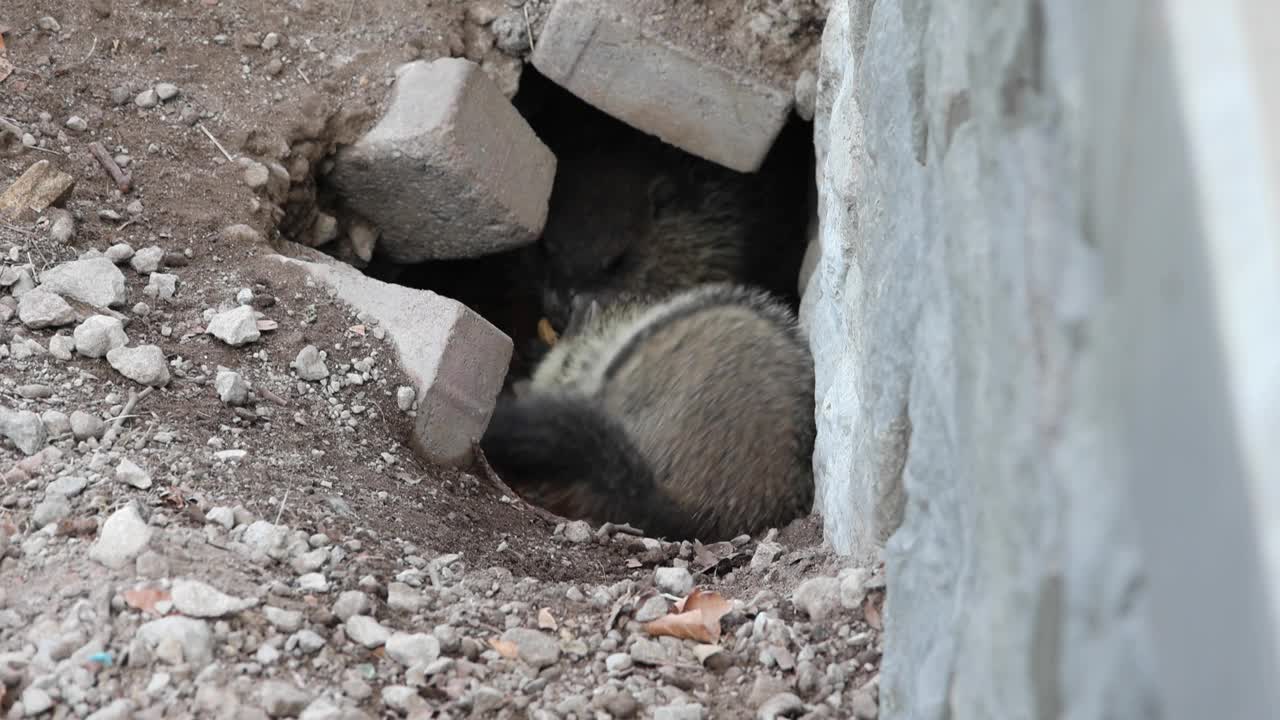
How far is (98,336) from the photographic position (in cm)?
239

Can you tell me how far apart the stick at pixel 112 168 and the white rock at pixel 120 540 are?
46.4 inches

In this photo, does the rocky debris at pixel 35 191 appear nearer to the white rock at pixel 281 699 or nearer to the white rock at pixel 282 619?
the white rock at pixel 282 619

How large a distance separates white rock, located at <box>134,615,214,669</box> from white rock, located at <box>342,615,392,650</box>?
8.2 inches

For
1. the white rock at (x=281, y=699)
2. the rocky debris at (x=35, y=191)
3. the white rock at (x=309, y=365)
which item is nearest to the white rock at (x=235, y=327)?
the white rock at (x=309, y=365)

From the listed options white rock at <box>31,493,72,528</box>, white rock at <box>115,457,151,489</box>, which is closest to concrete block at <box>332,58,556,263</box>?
white rock at <box>115,457,151,489</box>

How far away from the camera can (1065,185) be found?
92 centimetres

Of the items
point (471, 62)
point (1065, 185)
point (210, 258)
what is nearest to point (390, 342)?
point (210, 258)

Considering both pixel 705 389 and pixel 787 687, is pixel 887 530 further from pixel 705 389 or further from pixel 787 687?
pixel 705 389

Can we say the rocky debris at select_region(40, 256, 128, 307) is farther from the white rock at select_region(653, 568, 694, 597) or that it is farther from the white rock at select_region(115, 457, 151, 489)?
the white rock at select_region(653, 568, 694, 597)

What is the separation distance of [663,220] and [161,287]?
2.04 m

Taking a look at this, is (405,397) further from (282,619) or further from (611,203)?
(611,203)

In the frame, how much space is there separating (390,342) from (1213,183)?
2.17 metres

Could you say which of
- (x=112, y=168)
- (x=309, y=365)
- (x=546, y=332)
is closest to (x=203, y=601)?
(x=309, y=365)

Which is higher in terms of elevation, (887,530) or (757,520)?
(887,530)
